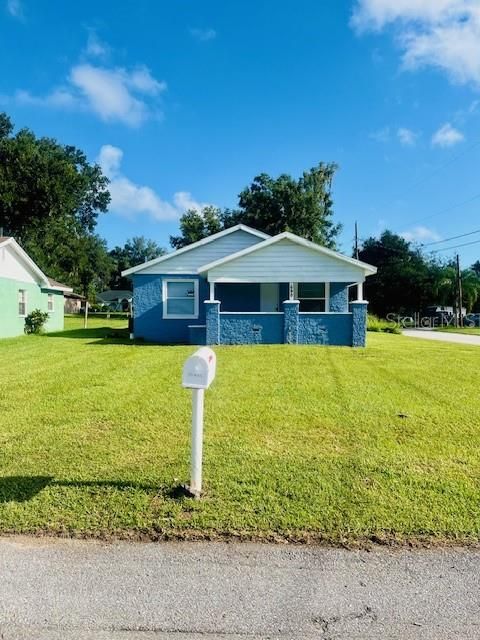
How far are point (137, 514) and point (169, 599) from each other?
0.96m

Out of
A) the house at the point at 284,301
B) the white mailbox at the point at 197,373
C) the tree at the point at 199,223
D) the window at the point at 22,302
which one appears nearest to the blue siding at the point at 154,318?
the house at the point at 284,301

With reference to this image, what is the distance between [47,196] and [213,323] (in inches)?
1239

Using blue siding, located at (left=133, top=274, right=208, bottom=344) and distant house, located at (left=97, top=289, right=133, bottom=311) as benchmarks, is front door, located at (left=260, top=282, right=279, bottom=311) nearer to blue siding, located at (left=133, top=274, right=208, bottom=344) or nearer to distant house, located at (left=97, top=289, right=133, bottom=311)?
blue siding, located at (left=133, top=274, right=208, bottom=344)

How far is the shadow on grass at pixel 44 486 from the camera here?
3592mm

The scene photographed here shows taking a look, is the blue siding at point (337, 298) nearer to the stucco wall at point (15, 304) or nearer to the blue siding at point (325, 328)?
the blue siding at point (325, 328)

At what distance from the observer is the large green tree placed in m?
38.3

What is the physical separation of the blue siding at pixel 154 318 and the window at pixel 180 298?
7.4 inches

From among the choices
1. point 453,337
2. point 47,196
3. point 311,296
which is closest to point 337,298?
point 311,296

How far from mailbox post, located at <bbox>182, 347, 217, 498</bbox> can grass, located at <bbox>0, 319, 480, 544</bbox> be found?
162 mm

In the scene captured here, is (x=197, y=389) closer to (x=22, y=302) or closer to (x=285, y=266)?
(x=285, y=266)

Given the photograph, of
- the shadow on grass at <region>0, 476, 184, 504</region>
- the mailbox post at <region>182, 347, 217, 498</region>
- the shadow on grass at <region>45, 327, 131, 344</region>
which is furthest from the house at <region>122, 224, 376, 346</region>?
the mailbox post at <region>182, 347, 217, 498</region>

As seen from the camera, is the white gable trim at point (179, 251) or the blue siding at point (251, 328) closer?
the blue siding at point (251, 328)

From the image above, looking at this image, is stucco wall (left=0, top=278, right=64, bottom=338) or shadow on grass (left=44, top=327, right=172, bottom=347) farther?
stucco wall (left=0, top=278, right=64, bottom=338)

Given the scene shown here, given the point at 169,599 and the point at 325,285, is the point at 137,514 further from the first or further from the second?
the point at 325,285
